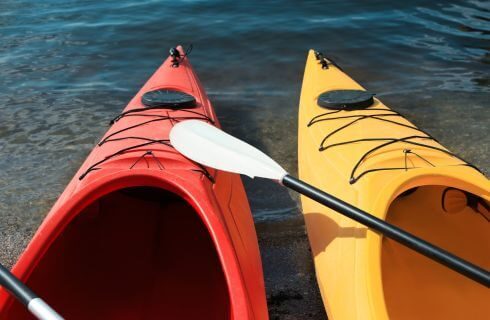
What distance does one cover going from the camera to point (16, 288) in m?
1.48

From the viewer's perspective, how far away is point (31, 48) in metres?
6.51

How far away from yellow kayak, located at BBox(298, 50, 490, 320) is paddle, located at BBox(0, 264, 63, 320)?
1039 millimetres

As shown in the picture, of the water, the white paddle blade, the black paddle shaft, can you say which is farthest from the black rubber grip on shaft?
the water

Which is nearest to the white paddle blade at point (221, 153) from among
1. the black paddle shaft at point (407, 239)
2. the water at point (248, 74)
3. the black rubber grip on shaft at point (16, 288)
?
the black paddle shaft at point (407, 239)

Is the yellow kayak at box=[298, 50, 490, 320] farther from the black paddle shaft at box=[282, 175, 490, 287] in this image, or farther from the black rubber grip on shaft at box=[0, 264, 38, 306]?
the black rubber grip on shaft at box=[0, 264, 38, 306]

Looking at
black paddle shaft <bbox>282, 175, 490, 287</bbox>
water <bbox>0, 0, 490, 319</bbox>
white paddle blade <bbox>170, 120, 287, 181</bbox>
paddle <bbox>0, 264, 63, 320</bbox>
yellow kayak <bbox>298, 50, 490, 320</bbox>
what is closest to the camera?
paddle <bbox>0, 264, 63, 320</bbox>

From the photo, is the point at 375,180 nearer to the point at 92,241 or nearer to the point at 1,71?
the point at 92,241

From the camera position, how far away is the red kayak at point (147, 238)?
194 cm

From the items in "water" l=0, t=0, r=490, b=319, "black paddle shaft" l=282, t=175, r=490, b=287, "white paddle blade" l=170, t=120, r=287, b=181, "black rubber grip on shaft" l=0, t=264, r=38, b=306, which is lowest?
"water" l=0, t=0, r=490, b=319

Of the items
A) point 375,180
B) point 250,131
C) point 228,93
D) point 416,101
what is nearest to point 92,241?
point 375,180

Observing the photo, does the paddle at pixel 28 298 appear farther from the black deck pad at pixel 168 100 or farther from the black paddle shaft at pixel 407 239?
the black deck pad at pixel 168 100

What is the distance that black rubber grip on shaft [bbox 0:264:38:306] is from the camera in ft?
4.72

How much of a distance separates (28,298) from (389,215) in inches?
77.2

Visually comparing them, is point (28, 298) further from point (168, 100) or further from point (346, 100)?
point (346, 100)
